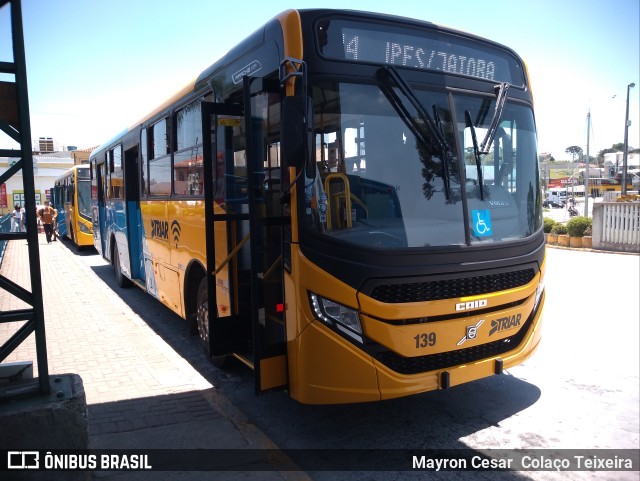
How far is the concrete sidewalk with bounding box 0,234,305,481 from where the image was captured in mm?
4094

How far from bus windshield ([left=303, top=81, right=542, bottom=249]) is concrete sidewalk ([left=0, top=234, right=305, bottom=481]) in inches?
73.5

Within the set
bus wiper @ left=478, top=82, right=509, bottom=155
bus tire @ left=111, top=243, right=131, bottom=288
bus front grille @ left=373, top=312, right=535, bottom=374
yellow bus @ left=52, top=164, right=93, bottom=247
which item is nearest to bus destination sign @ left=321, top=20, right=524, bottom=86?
bus wiper @ left=478, top=82, right=509, bottom=155

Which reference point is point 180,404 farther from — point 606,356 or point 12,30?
point 606,356

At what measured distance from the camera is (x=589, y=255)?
14.7m

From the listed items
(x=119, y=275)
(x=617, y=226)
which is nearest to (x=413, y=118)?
(x=119, y=275)

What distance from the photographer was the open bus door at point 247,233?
396cm

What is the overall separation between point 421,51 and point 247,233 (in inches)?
85.3

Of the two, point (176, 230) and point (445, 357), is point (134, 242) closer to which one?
point (176, 230)

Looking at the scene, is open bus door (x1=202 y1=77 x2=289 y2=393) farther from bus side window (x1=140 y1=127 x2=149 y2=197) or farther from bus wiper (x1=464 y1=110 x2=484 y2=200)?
bus side window (x1=140 y1=127 x2=149 y2=197)

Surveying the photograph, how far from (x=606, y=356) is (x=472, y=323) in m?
3.16

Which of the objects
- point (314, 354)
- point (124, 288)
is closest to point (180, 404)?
point (314, 354)

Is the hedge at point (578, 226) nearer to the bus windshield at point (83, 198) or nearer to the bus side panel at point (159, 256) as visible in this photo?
the bus side panel at point (159, 256)

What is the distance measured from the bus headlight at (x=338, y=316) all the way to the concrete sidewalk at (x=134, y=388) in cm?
106

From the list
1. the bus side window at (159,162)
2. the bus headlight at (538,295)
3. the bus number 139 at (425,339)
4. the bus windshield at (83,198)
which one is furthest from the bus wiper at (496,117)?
the bus windshield at (83,198)
